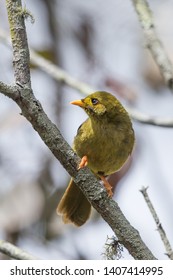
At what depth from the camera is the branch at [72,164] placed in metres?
2.76

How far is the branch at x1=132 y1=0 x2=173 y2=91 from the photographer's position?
376 cm

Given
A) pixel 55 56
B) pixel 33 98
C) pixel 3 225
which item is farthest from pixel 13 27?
pixel 55 56

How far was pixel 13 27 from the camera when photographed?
2861 mm

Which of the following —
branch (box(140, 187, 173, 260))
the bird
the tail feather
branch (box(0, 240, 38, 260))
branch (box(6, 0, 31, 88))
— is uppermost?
the bird

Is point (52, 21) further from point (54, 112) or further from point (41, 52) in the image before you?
point (54, 112)

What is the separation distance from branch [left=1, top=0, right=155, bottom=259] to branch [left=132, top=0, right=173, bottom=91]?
99 centimetres

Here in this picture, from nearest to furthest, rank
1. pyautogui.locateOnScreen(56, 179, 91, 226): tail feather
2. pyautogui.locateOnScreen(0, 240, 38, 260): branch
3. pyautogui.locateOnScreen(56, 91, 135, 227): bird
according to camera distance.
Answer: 1. pyautogui.locateOnScreen(0, 240, 38, 260): branch
2. pyautogui.locateOnScreen(56, 91, 135, 227): bird
3. pyautogui.locateOnScreen(56, 179, 91, 226): tail feather

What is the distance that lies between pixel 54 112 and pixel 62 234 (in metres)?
0.91

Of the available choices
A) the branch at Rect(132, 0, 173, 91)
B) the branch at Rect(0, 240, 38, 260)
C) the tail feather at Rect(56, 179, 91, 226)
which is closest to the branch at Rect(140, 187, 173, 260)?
the branch at Rect(0, 240, 38, 260)

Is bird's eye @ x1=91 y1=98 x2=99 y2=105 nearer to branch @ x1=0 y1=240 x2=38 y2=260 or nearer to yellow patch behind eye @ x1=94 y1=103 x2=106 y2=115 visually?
yellow patch behind eye @ x1=94 y1=103 x2=106 y2=115

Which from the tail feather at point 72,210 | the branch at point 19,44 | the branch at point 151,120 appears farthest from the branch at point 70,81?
the branch at point 19,44

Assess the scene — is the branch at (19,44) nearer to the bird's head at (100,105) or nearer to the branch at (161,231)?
the branch at (161,231)

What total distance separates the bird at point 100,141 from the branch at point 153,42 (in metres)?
0.53

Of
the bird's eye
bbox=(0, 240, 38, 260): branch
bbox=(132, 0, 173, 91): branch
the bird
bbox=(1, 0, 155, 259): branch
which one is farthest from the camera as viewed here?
the bird's eye
